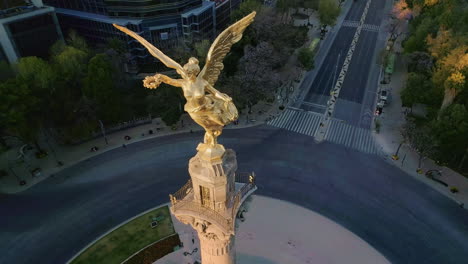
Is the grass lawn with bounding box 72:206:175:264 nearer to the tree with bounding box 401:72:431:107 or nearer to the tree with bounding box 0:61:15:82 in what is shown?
the tree with bounding box 0:61:15:82

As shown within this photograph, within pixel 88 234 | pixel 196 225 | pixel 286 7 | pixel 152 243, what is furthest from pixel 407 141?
pixel 286 7

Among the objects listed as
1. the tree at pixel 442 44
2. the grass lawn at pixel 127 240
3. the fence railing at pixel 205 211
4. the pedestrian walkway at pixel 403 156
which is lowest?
the grass lawn at pixel 127 240

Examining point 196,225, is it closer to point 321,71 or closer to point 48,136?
point 48,136

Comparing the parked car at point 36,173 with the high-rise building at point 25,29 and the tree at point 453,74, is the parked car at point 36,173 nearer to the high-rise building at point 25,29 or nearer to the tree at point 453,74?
the high-rise building at point 25,29

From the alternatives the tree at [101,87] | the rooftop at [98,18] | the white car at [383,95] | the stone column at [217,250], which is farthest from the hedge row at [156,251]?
the rooftop at [98,18]

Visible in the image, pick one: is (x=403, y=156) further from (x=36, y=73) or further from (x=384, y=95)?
(x=36, y=73)

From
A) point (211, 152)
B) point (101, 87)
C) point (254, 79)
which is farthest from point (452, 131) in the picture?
point (101, 87)
